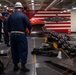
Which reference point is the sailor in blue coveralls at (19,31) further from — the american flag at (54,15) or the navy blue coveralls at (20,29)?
the american flag at (54,15)

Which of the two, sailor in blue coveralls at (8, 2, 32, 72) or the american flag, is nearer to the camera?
sailor in blue coveralls at (8, 2, 32, 72)

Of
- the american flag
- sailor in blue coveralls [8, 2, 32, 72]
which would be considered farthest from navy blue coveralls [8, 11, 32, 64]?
the american flag

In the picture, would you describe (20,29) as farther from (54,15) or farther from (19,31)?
(54,15)

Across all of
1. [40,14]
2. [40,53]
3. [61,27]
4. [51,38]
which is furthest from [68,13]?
[40,53]

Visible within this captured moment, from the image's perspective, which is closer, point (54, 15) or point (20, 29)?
point (20, 29)

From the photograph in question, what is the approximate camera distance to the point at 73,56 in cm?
685

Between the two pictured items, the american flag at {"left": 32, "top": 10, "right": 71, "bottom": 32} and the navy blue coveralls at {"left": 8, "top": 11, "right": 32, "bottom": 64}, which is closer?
the navy blue coveralls at {"left": 8, "top": 11, "right": 32, "bottom": 64}


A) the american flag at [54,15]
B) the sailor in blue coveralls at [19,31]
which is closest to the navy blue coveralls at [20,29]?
the sailor in blue coveralls at [19,31]

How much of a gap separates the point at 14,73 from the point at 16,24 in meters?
1.31

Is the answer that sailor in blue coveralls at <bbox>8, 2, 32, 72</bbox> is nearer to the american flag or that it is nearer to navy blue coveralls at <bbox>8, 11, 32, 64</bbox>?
navy blue coveralls at <bbox>8, 11, 32, 64</bbox>

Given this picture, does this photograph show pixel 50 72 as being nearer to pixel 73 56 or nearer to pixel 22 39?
pixel 22 39

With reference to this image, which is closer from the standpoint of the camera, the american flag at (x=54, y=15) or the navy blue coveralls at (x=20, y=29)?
the navy blue coveralls at (x=20, y=29)

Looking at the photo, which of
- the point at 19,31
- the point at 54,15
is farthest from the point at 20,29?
the point at 54,15

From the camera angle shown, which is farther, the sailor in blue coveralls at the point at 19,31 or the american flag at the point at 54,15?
the american flag at the point at 54,15
